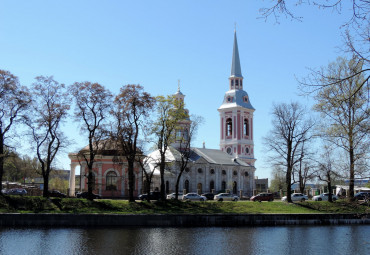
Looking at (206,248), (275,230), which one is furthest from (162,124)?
(206,248)

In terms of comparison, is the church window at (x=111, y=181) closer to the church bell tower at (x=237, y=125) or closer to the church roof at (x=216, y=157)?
the church roof at (x=216, y=157)

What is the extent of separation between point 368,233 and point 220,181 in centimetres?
4561

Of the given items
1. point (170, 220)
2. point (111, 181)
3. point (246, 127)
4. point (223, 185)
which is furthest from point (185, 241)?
point (246, 127)

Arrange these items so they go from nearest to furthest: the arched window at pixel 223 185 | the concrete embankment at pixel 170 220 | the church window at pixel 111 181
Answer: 1. the concrete embankment at pixel 170 220
2. the church window at pixel 111 181
3. the arched window at pixel 223 185

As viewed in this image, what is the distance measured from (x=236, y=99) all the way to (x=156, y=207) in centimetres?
5052

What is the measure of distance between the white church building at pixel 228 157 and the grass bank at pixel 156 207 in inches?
827

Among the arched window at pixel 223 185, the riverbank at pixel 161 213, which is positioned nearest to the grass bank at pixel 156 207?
the riverbank at pixel 161 213

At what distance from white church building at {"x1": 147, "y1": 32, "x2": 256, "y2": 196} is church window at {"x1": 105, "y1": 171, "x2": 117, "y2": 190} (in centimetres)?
923

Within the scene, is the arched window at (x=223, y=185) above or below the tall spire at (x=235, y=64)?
→ below

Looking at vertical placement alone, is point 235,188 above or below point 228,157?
below

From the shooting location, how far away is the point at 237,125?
290ft

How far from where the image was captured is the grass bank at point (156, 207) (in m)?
40.8

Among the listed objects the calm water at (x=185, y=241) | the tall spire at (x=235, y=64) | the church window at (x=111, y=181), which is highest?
the tall spire at (x=235, y=64)

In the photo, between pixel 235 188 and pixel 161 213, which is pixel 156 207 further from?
pixel 235 188
